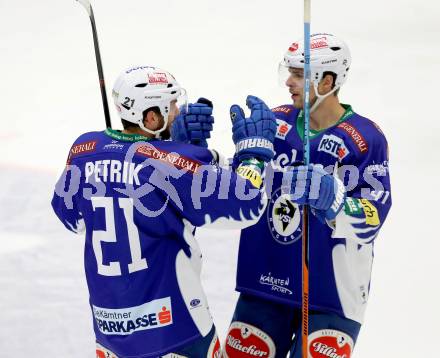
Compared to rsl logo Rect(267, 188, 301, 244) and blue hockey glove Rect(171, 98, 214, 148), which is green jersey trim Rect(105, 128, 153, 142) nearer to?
blue hockey glove Rect(171, 98, 214, 148)

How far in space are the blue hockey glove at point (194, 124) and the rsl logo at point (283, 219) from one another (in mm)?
381

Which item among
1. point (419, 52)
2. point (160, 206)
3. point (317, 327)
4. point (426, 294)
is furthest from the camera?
point (419, 52)

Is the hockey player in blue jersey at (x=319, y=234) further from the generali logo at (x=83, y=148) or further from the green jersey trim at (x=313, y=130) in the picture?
the generali logo at (x=83, y=148)

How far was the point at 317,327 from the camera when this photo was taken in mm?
2939

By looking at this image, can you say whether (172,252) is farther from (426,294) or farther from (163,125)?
(426,294)

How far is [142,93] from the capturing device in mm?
2566

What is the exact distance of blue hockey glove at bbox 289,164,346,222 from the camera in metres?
2.55

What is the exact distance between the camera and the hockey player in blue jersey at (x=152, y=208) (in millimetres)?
2525

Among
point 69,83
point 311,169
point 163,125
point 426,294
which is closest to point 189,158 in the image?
point 163,125

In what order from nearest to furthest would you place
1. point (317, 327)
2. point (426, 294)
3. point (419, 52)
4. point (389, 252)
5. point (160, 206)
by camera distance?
point (160, 206) < point (317, 327) < point (426, 294) < point (389, 252) < point (419, 52)

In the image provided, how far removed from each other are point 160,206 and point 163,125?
0.28 m

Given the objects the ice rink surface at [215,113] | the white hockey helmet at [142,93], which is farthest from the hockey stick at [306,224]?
the ice rink surface at [215,113]

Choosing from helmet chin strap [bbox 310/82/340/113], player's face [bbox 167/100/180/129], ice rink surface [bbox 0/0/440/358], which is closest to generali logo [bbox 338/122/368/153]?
helmet chin strap [bbox 310/82/340/113]

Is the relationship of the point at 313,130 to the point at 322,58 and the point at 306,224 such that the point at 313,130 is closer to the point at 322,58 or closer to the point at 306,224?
the point at 322,58
